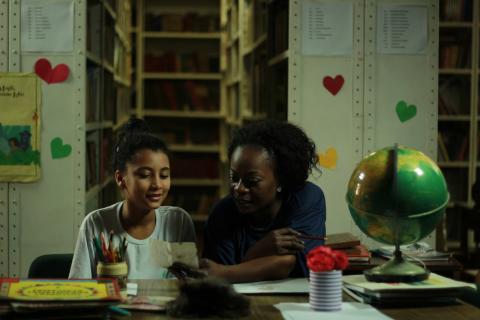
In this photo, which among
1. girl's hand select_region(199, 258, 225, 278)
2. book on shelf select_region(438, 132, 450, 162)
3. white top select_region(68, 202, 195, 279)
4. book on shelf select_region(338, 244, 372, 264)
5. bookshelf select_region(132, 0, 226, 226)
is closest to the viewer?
girl's hand select_region(199, 258, 225, 278)

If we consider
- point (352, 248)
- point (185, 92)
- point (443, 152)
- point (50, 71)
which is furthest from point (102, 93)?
point (185, 92)

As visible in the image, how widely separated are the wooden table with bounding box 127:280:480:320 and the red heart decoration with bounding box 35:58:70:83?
1.77 metres

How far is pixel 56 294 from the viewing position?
1600mm

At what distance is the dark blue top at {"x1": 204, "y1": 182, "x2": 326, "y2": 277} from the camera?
7.69ft

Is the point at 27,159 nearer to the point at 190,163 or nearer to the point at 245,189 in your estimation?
the point at 245,189

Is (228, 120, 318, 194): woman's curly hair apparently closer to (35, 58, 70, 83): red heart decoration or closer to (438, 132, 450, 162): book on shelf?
(35, 58, 70, 83): red heart decoration

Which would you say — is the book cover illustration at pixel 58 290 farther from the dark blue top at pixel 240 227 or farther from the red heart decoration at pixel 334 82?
the red heart decoration at pixel 334 82

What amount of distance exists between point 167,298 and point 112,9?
402cm

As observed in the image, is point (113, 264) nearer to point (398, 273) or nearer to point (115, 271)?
point (115, 271)

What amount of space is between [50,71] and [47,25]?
0.20 metres

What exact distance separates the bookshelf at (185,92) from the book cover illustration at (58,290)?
6.10 metres

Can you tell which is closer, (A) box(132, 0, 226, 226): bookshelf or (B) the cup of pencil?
(B) the cup of pencil

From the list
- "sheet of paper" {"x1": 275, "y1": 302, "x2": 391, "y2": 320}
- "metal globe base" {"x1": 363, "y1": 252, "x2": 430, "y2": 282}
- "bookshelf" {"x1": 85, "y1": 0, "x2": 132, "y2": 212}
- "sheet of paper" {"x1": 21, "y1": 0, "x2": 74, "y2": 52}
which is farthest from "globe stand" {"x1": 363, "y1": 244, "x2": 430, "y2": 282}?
"sheet of paper" {"x1": 21, "y1": 0, "x2": 74, "y2": 52}

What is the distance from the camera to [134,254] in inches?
90.3
